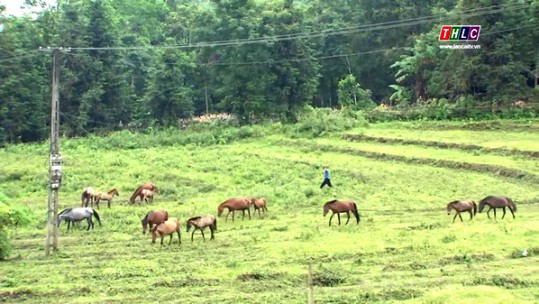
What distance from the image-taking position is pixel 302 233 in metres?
23.6

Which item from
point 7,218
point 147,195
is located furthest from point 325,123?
point 7,218

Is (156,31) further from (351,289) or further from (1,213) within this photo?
(351,289)

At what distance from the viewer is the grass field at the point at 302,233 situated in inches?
667

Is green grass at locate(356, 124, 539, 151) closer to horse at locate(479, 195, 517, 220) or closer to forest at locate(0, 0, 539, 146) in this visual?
forest at locate(0, 0, 539, 146)

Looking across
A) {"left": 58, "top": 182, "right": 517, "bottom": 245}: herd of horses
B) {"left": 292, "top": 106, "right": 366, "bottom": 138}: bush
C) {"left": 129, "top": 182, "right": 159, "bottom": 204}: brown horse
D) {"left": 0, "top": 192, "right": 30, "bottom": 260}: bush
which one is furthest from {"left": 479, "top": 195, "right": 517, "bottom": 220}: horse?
{"left": 292, "top": 106, "right": 366, "bottom": 138}: bush

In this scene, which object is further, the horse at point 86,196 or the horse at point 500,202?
the horse at point 86,196

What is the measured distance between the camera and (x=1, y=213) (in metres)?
20.7

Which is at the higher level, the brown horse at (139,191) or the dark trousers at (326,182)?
the dark trousers at (326,182)

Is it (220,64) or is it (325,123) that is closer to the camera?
(325,123)

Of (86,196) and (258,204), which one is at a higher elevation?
(258,204)

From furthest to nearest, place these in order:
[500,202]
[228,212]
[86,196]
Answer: [86,196] → [228,212] → [500,202]

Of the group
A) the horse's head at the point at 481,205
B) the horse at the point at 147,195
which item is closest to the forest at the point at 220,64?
the horse at the point at 147,195

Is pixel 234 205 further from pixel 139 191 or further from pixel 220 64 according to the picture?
pixel 220 64

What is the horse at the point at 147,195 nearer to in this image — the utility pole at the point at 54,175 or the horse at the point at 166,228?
the horse at the point at 166,228
